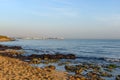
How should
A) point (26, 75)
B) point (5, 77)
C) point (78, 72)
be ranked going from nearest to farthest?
point (5, 77) < point (26, 75) < point (78, 72)

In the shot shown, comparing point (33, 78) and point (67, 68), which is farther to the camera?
point (67, 68)

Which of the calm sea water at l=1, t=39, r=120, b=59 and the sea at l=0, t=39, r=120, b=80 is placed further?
the calm sea water at l=1, t=39, r=120, b=59

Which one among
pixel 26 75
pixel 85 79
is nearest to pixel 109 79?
pixel 85 79

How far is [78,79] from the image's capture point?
14266 millimetres

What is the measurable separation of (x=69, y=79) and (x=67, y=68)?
5.52 metres

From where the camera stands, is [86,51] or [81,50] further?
[81,50]

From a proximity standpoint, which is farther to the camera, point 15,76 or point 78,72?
point 78,72

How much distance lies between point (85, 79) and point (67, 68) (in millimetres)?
5298

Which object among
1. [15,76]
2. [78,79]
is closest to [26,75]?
[15,76]

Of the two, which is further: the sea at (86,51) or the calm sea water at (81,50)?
the calm sea water at (81,50)

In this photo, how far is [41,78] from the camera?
13664mm

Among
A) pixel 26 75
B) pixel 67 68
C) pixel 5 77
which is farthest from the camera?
pixel 67 68

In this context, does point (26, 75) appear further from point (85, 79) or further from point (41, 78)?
point (85, 79)

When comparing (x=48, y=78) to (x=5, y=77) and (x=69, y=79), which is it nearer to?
(x=69, y=79)
